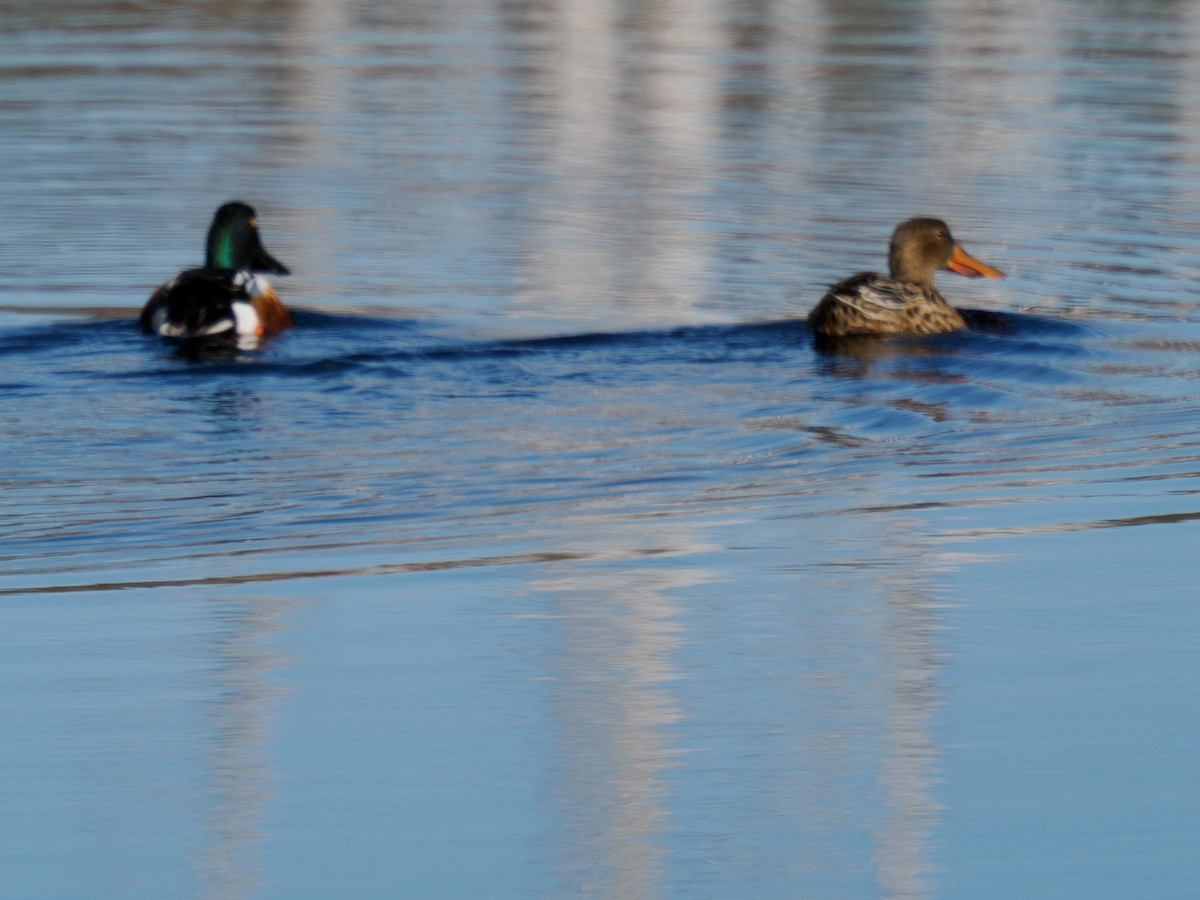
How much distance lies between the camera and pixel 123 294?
11.9m

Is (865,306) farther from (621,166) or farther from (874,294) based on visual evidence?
(621,166)

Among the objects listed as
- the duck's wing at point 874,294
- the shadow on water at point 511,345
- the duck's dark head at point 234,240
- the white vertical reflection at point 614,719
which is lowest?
the white vertical reflection at point 614,719

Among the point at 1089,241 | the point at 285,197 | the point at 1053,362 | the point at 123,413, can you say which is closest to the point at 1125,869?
the point at 123,413

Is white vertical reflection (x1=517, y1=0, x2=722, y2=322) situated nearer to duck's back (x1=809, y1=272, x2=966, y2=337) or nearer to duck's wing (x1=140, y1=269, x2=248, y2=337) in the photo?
duck's back (x1=809, y1=272, x2=966, y2=337)

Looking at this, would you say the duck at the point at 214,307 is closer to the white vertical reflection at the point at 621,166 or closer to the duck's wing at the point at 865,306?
the white vertical reflection at the point at 621,166

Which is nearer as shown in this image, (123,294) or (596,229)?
(123,294)

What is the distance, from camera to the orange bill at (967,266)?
12.1 metres

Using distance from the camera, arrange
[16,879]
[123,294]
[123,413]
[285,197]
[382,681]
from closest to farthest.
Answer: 1. [16,879]
2. [382,681]
3. [123,413]
4. [123,294]
5. [285,197]

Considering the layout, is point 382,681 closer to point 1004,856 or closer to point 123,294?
point 1004,856

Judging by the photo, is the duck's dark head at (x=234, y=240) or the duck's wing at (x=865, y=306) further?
the duck's dark head at (x=234, y=240)

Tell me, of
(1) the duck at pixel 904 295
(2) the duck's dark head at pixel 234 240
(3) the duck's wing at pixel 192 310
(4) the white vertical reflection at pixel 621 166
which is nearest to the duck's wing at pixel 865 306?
(1) the duck at pixel 904 295

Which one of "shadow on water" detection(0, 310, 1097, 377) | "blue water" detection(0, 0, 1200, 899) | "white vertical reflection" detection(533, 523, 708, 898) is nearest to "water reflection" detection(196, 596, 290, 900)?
"blue water" detection(0, 0, 1200, 899)

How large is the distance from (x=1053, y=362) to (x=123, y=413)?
4.11m

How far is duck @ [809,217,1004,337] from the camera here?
35.4 feet
